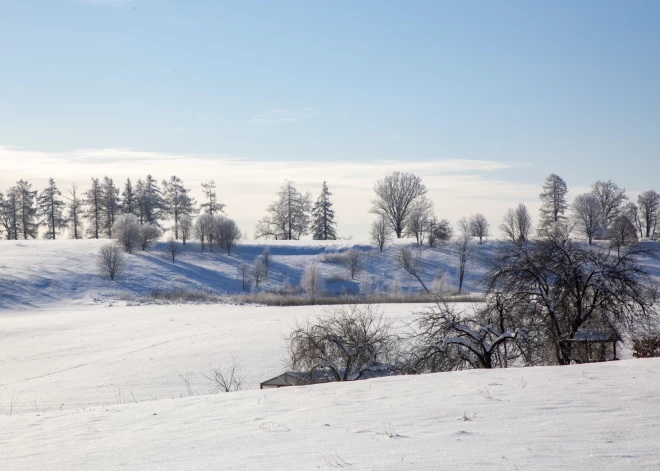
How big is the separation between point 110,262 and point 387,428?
204ft

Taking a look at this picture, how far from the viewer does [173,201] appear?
9412cm

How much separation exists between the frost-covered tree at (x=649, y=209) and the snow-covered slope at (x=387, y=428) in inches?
4124

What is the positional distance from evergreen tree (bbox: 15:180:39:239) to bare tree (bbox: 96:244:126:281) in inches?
1341

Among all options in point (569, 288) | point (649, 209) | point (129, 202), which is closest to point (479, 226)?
point (649, 209)

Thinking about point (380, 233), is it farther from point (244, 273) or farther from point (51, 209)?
point (51, 209)

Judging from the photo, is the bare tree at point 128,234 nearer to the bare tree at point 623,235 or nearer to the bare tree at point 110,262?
the bare tree at point 110,262

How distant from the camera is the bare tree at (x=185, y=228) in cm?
8581

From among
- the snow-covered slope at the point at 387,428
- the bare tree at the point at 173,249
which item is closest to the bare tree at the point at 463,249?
the bare tree at the point at 173,249

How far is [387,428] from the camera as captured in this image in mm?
8375

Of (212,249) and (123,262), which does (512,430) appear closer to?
(123,262)

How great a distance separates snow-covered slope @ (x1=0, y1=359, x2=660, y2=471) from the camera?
682cm

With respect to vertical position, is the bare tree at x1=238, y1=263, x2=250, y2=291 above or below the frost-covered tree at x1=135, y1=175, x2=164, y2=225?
below

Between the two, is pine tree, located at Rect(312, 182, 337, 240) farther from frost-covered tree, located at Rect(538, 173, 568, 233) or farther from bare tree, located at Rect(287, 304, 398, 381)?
bare tree, located at Rect(287, 304, 398, 381)

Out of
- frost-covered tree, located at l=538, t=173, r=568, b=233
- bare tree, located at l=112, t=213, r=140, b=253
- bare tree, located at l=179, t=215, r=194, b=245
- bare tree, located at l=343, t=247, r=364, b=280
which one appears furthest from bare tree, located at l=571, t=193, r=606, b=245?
bare tree, located at l=112, t=213, r=140, b=253
